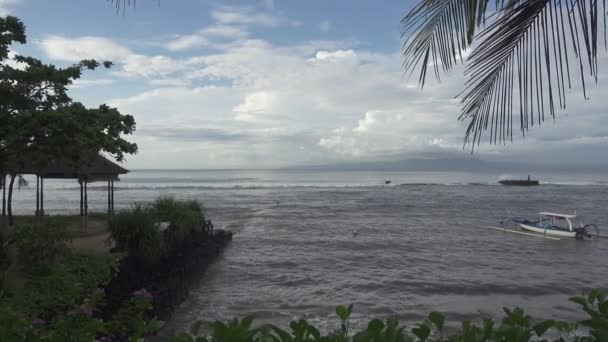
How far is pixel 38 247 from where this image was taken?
8.11 metres

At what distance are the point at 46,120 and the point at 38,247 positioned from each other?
3.16 m

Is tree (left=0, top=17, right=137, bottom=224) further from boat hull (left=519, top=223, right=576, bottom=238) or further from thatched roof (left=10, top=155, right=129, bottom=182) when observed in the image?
boat hull (left=519, top=223, right=576, bottom=238)

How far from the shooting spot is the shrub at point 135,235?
10453mm

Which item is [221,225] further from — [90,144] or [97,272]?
[97,272]

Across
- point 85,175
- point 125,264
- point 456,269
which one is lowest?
point 456,269

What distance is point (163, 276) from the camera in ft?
33.3

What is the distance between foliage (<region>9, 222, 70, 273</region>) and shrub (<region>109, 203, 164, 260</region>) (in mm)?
2155

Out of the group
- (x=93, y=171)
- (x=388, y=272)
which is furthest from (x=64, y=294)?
(x=93, y=171)

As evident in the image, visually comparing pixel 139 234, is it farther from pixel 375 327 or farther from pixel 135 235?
pixel 375 327

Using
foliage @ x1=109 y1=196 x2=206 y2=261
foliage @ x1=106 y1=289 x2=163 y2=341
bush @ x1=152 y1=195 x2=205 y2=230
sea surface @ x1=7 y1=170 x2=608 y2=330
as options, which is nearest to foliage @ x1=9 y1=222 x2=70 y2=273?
foliage @ x1=109 y1=196 x2=206 y2=261

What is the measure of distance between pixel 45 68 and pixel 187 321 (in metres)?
8.15

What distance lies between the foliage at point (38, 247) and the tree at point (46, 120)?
7.82 feet

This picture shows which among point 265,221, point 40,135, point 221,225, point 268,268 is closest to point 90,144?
point 40,135

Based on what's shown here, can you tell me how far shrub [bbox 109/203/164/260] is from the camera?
34.3 ft
